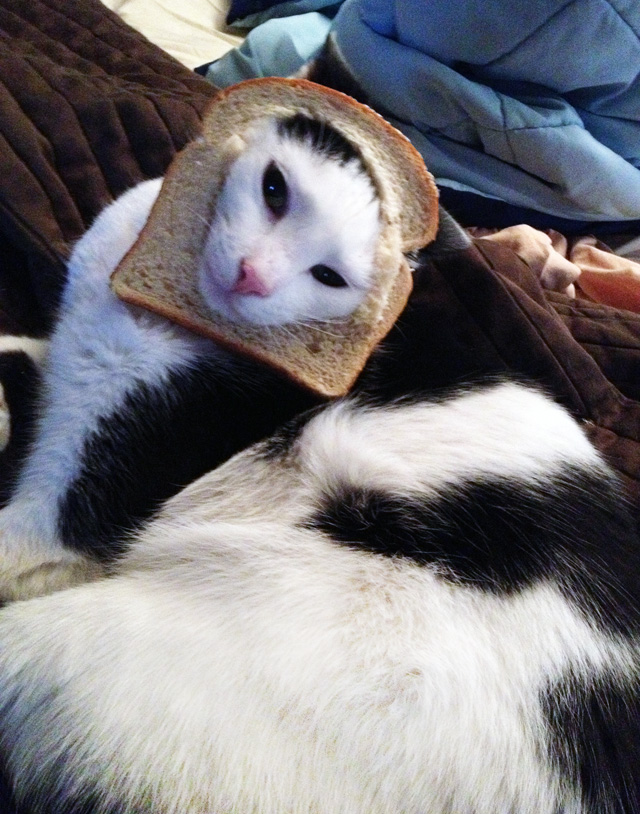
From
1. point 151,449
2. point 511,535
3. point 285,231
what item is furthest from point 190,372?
point 511,535

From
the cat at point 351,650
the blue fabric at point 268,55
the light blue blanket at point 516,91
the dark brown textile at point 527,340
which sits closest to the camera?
the cat at point 351,650

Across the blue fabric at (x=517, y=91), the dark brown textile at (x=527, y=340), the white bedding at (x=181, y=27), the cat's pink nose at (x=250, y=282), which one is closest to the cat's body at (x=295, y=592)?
the cat's pink nose at (x=250, y=282)

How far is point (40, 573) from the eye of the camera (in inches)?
30.6

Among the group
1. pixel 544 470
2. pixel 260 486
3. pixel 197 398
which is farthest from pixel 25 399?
pixel 544 470

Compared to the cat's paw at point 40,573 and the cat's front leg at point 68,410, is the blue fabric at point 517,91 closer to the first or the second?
the cat's front leg at point 68,410

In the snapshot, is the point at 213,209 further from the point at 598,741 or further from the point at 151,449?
the point at 598,741

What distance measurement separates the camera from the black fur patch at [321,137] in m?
0.80

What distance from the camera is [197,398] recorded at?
2.67 feet

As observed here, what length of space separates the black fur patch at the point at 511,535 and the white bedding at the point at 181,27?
61.4 inches

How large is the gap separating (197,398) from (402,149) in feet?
1.41

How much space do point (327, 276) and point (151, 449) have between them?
1.08 ft

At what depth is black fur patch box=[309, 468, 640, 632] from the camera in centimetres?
70

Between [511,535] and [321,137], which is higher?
[321,137]

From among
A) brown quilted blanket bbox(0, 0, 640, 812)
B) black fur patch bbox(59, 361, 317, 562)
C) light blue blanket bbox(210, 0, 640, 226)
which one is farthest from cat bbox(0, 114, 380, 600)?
light blue blanket bbox(210, 0, 640, 226)
